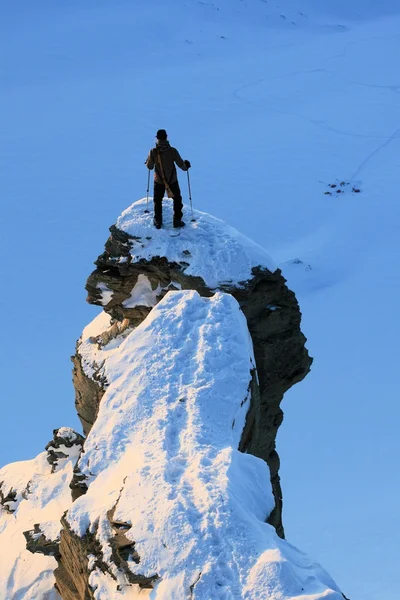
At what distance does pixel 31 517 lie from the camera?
14.2 m

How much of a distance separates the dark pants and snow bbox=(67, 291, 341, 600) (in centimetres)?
285

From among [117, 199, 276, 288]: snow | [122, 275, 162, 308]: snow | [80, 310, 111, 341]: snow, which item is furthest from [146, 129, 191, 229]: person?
[80, 310, 111, 341]: snow

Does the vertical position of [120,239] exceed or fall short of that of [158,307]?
it exceeds it

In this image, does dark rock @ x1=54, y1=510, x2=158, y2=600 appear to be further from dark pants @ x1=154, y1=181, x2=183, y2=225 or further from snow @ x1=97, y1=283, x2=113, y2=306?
dark pants @ x1=154, y1=181, x2=183, y2=225

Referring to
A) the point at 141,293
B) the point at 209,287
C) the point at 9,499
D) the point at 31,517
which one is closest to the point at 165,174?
the point at 141,293

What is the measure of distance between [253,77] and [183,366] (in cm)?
3802

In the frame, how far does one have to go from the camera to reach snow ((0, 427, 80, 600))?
12.3m

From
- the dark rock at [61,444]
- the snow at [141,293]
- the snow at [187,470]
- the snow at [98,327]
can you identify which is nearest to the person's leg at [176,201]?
the snow at [141,293]

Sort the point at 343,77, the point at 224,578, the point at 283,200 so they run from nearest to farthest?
the point at 224,578 → the point at 283,200 → the point at 343,77

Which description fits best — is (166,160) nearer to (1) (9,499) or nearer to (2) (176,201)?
(2) (176,201)

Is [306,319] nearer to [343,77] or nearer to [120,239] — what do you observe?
[120,239]

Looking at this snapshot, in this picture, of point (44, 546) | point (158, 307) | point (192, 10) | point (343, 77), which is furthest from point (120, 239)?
point (192, 10)

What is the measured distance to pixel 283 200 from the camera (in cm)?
3394

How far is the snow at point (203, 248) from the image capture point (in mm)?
13859
